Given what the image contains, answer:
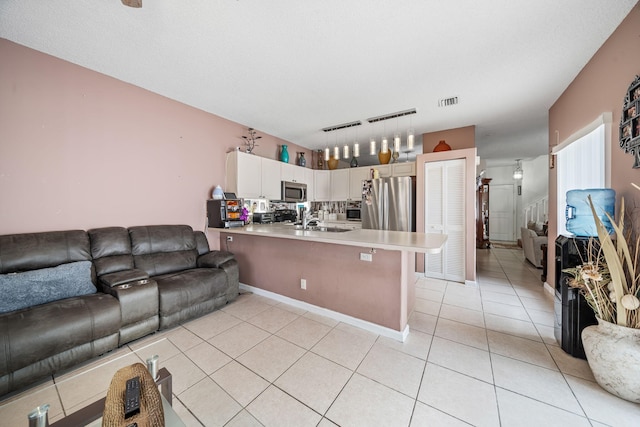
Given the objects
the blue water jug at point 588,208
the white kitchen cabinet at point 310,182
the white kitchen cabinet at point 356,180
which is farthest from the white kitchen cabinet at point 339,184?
the blue water jug at point 588,208

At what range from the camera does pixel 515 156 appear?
6.39m

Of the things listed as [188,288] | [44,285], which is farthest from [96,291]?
[188,288]

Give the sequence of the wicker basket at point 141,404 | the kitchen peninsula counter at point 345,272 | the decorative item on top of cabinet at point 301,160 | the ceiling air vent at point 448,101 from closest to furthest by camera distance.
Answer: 1. the wicker basket at point 141,404
2. the kitchen peninsula counter at point 345,272
3. the ceiling air vent at point 448,101
4. the decorative item on top of cabinet at point 301,160

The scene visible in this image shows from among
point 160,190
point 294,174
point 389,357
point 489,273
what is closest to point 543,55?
point 389,357

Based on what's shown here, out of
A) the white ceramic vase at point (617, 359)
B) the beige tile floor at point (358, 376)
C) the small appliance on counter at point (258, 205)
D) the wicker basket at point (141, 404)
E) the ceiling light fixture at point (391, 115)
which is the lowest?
the beige tile floor at point (358, 376)

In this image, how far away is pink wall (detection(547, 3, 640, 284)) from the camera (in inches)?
67.6

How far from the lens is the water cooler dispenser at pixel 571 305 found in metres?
1.86

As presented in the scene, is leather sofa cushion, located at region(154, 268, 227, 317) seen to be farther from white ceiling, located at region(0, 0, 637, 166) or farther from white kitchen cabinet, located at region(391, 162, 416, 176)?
white kitchen cabinet, located at region(391, 162, 416, 176)

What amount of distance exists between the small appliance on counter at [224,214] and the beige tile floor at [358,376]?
1316 mm

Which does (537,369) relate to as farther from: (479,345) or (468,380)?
(468,380)

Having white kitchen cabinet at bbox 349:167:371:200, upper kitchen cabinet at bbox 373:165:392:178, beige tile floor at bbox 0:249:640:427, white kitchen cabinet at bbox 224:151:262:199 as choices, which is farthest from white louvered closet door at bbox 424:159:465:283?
white kitchen cabinet at bbox 224:151:262:199

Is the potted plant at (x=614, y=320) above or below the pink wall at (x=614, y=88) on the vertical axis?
below

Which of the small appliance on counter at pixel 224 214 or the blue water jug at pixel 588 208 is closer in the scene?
the blue water jug at pixel 588 208

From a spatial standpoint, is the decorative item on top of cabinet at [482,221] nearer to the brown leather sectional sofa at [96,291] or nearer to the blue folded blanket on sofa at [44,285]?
the brown leather sectional sofa at [96,291]
